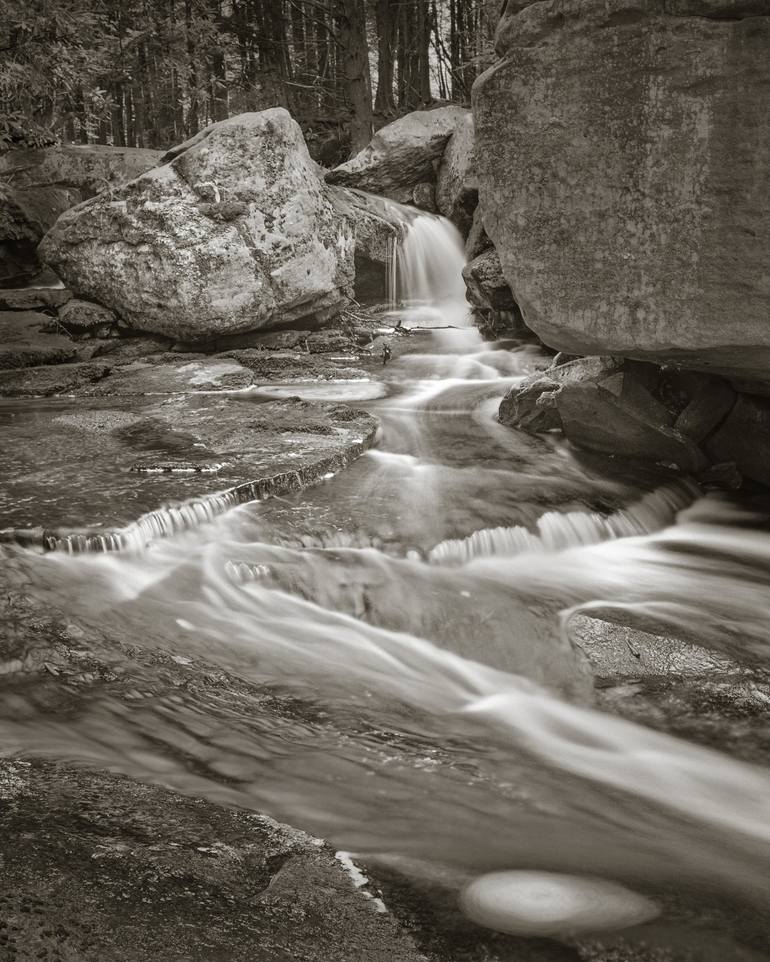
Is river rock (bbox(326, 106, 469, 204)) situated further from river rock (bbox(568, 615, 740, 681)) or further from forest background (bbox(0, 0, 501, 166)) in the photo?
river rock (bbox(568, 615, 740, 681))

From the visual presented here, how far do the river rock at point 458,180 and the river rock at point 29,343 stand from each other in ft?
21.9

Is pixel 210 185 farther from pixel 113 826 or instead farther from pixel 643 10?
pixel 113 826

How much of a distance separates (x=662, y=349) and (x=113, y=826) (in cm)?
377

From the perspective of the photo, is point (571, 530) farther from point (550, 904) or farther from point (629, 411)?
point (550, 904)

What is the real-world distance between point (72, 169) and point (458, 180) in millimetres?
6754

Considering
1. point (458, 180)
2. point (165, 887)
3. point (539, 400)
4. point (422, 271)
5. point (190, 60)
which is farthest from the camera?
point (190, 60)

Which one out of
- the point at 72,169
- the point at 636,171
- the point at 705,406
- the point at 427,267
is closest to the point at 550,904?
the point at 636,171

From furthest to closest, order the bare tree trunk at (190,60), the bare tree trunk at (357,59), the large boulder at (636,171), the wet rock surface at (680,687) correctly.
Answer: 1. the bare tree trunk at (357,59)
2. the bare tree trunk at (190,60)
3. the large boulder at (636,171)
4. the wet rock surface at (680,687)

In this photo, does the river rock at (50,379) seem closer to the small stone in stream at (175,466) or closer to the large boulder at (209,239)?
the large boulder at (209,239)

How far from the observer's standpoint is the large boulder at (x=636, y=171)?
4.18 metres

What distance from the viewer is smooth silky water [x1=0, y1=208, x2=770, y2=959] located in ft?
8.53

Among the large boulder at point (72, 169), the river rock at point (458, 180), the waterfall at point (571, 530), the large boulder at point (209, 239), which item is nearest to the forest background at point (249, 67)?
the large boulder at point (72, 169)

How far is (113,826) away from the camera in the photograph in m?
2.13

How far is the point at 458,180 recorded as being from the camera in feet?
46.9
